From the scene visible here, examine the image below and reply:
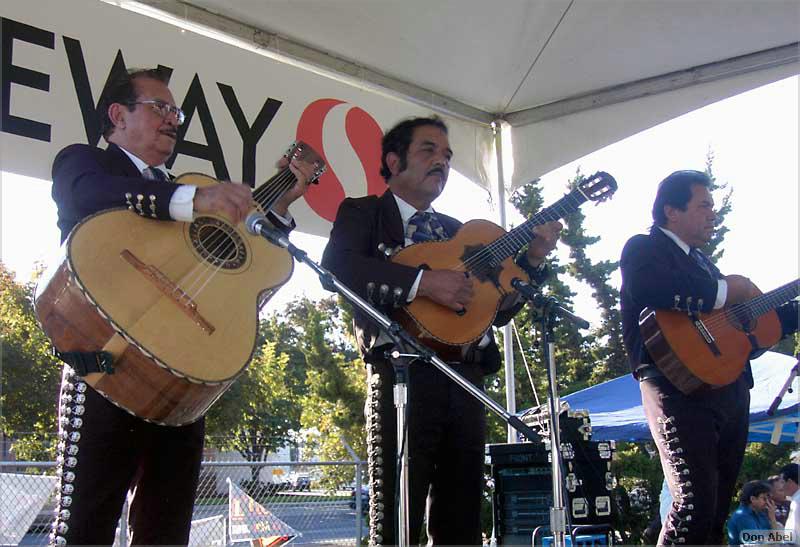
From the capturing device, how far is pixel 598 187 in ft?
11.2

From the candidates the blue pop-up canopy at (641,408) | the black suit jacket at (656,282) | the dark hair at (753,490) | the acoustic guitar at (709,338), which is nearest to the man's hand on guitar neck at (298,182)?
the black suit jacket at (656,282)

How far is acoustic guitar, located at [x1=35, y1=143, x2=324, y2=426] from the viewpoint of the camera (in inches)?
85.4

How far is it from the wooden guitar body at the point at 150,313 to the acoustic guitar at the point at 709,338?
199 cm

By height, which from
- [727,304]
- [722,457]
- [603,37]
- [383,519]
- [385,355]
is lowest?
[383,519]

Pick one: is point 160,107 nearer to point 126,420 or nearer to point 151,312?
point 151,312

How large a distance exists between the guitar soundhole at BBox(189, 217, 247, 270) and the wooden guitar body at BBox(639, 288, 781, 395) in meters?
2.02

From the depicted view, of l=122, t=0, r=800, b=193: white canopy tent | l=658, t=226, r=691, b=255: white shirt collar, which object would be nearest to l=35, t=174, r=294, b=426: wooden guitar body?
l=658, t=226, r=691, b=255: white shirt collar

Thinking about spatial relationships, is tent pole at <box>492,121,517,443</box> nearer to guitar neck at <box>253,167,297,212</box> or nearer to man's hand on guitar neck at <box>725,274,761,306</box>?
man's hand on guitar neck at <box>725,274,761,306</box>

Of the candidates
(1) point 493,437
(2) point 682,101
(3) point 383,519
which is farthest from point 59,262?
(1) point 493,437

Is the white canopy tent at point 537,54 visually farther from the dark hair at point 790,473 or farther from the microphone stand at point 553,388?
the dark hair at point 790,473

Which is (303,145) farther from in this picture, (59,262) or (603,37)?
(603,37)

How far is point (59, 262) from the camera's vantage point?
2270mm

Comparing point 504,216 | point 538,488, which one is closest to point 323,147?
point 504,216

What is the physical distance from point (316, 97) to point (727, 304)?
316cm
